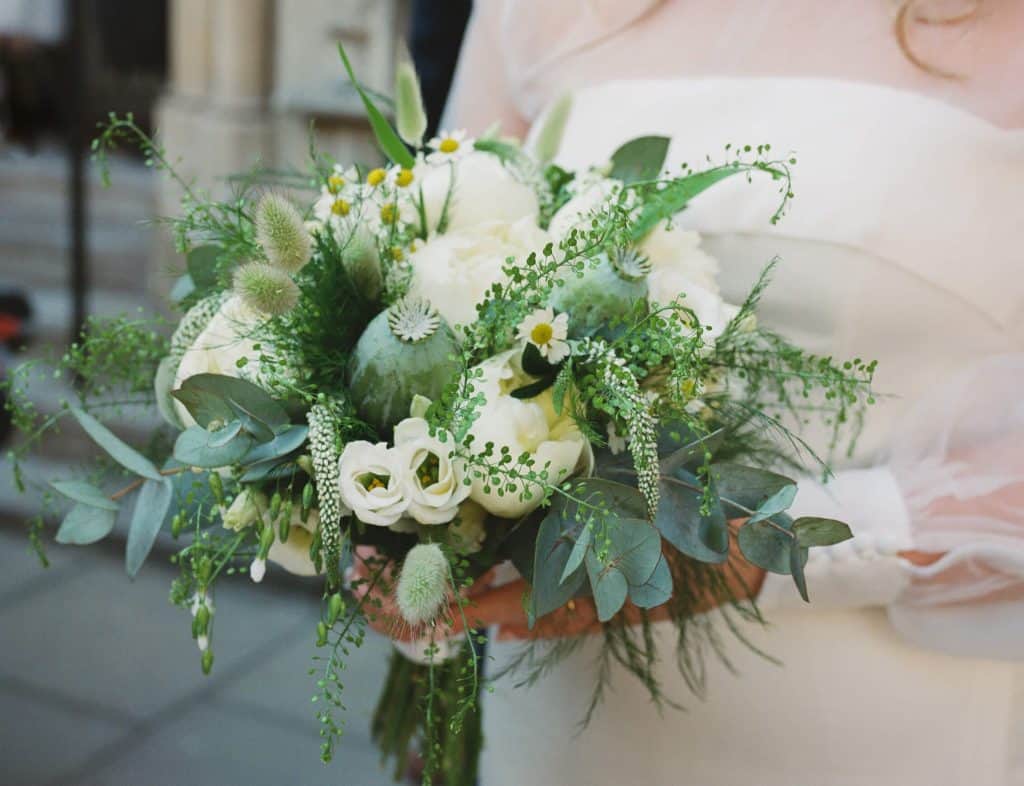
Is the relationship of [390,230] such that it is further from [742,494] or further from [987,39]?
[987,39]

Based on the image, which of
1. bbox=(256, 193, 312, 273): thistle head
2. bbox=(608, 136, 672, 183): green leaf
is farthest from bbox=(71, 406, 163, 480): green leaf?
bbox=(608, 136, 672, 183): green leaf

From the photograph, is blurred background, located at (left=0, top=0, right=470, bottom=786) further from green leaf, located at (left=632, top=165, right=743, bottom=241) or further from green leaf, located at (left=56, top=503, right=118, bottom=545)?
green leaf, located at (left=632, top=165, right=743, bottom=241)

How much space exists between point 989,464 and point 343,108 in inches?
169

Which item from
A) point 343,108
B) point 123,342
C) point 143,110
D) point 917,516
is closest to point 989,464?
point 917,516

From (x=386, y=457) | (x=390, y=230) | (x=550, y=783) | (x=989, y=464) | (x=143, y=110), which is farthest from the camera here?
(x=143, y=110)

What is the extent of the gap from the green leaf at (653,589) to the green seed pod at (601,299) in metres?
0.19

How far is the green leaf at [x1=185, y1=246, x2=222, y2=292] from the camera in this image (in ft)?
3.49

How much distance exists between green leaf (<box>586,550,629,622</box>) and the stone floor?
1878 millimetres

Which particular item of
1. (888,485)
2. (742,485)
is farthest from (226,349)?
(888,485)

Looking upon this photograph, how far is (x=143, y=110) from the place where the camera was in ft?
22.4

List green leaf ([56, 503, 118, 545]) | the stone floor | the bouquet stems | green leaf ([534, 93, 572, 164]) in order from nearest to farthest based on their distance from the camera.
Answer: green leaf ([56, 503, 118, 545])
green leaf ([534, 93, 572, 164])
the bouquet stems
the stone floor

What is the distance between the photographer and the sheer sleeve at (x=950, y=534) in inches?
41.7

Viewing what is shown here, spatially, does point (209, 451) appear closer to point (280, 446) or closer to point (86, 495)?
point (280, 446)

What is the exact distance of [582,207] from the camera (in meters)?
1.02
